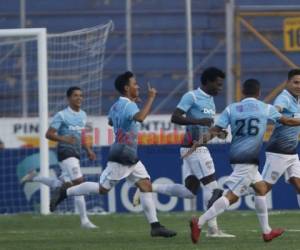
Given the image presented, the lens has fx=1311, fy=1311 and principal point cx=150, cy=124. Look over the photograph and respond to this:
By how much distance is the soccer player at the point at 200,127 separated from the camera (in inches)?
672

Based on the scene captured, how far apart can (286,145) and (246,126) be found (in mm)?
1385

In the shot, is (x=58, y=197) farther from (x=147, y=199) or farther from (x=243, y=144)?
(x=243, y=144)

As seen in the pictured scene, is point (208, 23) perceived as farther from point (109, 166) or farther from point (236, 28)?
point (109, 166)

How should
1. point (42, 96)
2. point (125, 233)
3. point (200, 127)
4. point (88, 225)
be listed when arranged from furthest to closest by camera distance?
1. point (42, 96)
2. point (88, 225)
3. point (125, 233)
4. point (200, 127)

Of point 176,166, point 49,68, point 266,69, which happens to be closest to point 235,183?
point 176,166

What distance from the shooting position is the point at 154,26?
2970 cm

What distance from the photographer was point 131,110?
661 inches

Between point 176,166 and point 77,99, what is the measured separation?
472 cm

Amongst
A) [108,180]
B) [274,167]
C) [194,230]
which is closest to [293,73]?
[274,167]

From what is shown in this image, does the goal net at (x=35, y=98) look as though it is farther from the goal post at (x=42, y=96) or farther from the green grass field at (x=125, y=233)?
the green grass field at (x=125, y=233)

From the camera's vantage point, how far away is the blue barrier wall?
25.3 metres

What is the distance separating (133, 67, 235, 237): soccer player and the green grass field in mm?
606

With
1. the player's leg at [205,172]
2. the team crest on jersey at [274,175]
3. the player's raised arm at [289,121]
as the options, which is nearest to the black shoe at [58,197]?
the player's leg at [205,172]

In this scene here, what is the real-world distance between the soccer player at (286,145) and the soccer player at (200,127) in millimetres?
772
